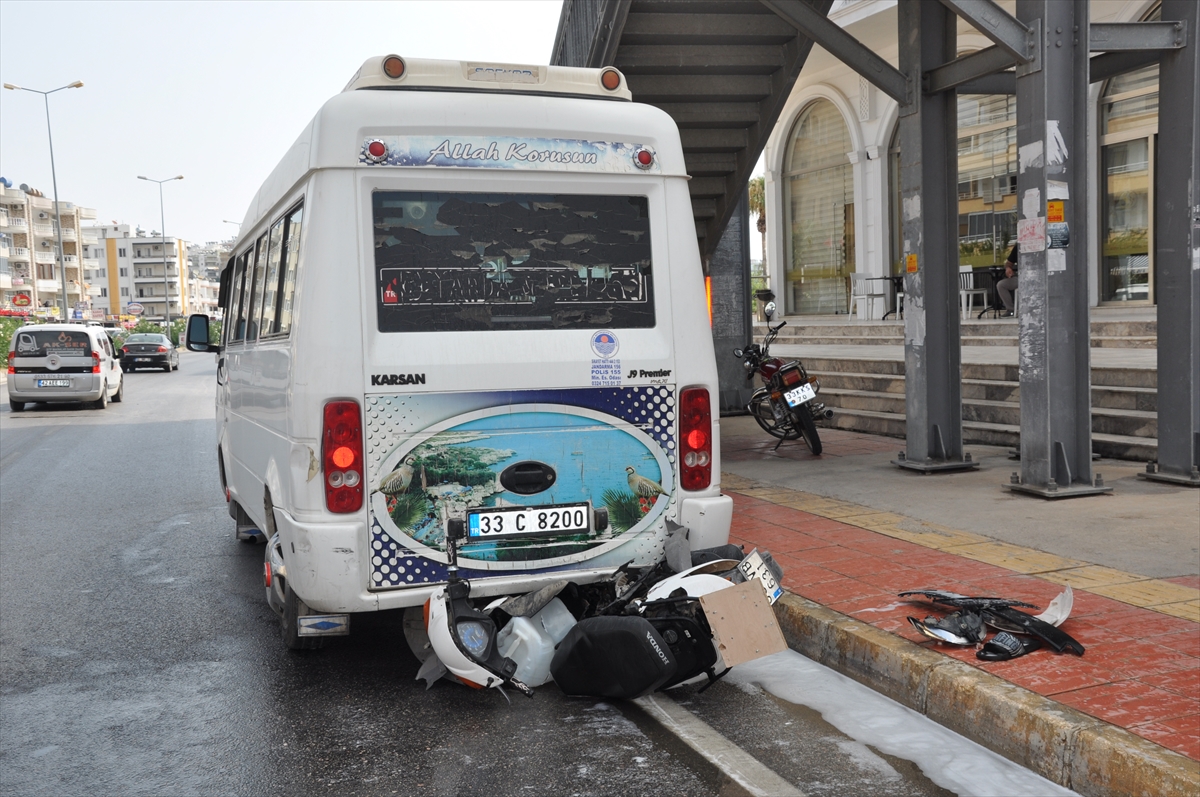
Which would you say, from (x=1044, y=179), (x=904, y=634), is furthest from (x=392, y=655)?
(x=1044, y=179)

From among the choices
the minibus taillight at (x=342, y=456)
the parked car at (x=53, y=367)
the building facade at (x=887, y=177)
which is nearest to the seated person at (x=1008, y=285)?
the building facade at (x=887, y=177)

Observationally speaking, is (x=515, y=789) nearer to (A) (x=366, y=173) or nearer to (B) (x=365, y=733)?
(B) (x=365, y=733)

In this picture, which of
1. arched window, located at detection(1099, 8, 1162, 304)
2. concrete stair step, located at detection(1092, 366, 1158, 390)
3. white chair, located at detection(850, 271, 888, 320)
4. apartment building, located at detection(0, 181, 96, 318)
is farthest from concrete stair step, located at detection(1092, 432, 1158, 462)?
apartment building, located at detection(0, 181, 96, 318)

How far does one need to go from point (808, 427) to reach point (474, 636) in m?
6.67

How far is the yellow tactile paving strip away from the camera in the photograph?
505 cm

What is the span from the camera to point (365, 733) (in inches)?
165

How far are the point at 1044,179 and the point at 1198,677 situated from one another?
441 centimetres

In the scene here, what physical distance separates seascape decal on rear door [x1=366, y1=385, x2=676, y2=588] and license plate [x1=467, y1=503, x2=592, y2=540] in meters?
0.03

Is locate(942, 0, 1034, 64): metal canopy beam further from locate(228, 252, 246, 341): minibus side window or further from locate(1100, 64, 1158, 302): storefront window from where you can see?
locate(1100, 64, 1158, 302): storefront window

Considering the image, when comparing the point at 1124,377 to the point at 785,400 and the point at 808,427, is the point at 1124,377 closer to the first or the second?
the point at 808,427

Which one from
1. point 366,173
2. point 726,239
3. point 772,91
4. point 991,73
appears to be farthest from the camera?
point 726,239

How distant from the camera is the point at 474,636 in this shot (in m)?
4.46

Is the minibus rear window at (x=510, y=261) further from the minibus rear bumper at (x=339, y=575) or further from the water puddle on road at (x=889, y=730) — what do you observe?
the water puddle on road at (x=889, y=730)

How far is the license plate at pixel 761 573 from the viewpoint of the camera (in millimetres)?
4617
